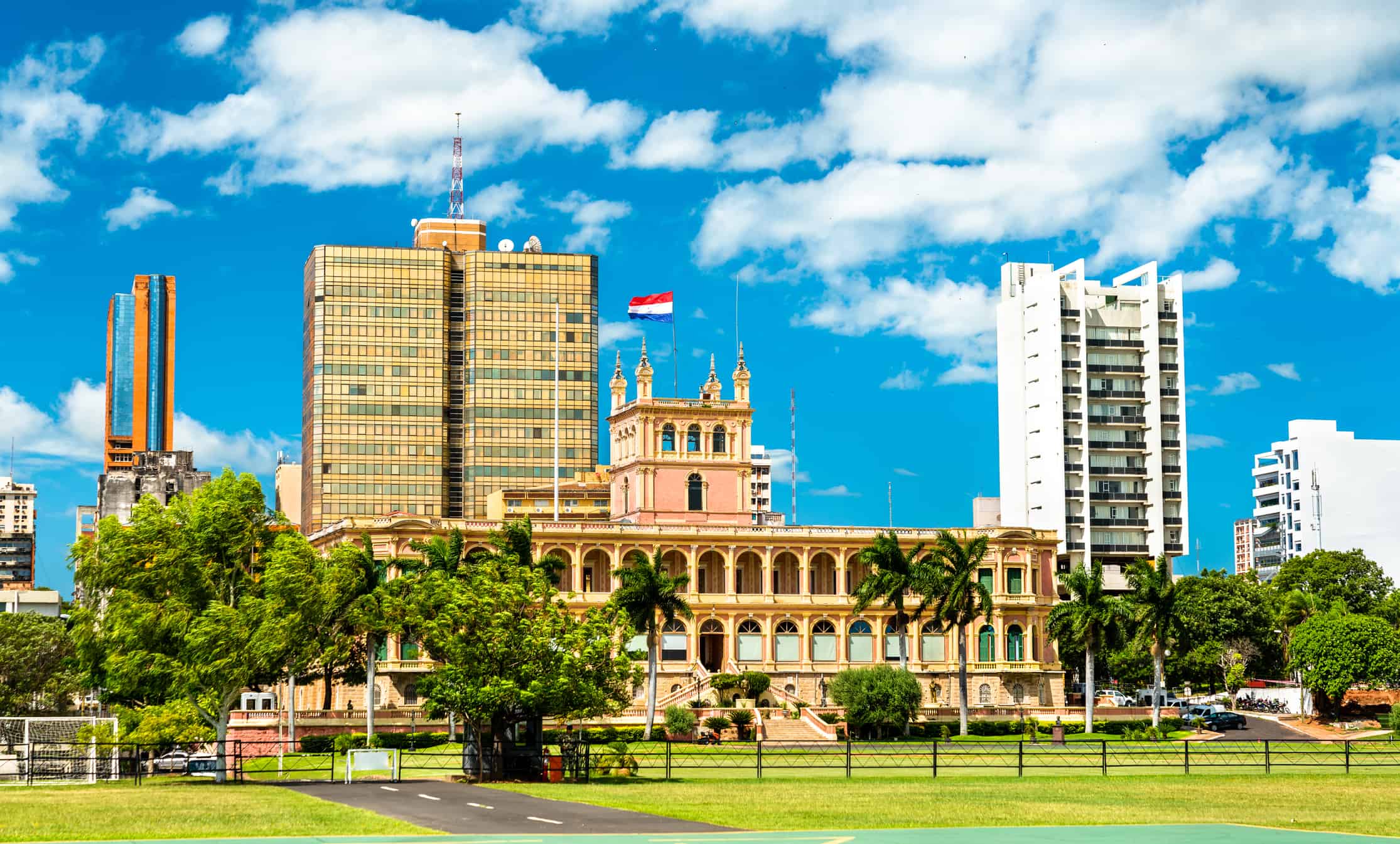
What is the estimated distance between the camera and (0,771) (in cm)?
5928

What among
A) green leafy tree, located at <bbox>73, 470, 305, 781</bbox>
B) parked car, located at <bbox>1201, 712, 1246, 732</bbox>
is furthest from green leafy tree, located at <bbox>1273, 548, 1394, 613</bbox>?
green leafy tree, located at <bbox>73, 470, 305, 781</bbox>

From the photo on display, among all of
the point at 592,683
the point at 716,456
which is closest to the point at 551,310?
the point at 716,456

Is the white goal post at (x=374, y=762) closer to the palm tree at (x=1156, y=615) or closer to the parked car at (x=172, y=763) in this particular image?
the parked car at (x=172, y=763)

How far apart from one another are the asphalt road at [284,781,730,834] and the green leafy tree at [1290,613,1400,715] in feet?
245

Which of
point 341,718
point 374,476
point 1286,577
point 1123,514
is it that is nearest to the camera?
point 341,718

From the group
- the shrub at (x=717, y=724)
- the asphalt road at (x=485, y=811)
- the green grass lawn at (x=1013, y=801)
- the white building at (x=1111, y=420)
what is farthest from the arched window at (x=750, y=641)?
the asphalt road at (x=485, y=811)

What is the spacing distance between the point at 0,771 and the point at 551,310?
405 ft

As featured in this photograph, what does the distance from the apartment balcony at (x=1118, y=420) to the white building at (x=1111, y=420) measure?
81 millimetres

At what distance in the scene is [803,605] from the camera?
124500 millimetres

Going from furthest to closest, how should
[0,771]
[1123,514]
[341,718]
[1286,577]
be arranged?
[1123,514], [1286,577], [341,718], [0,771]

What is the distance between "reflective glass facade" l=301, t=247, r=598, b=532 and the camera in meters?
174

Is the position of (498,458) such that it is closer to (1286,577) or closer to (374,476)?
(374,476)

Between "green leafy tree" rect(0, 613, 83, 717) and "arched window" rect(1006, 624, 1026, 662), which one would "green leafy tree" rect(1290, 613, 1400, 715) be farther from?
"green leafy tree" rect(0, 613, 83, 717)

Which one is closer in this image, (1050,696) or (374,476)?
(1050,696)
